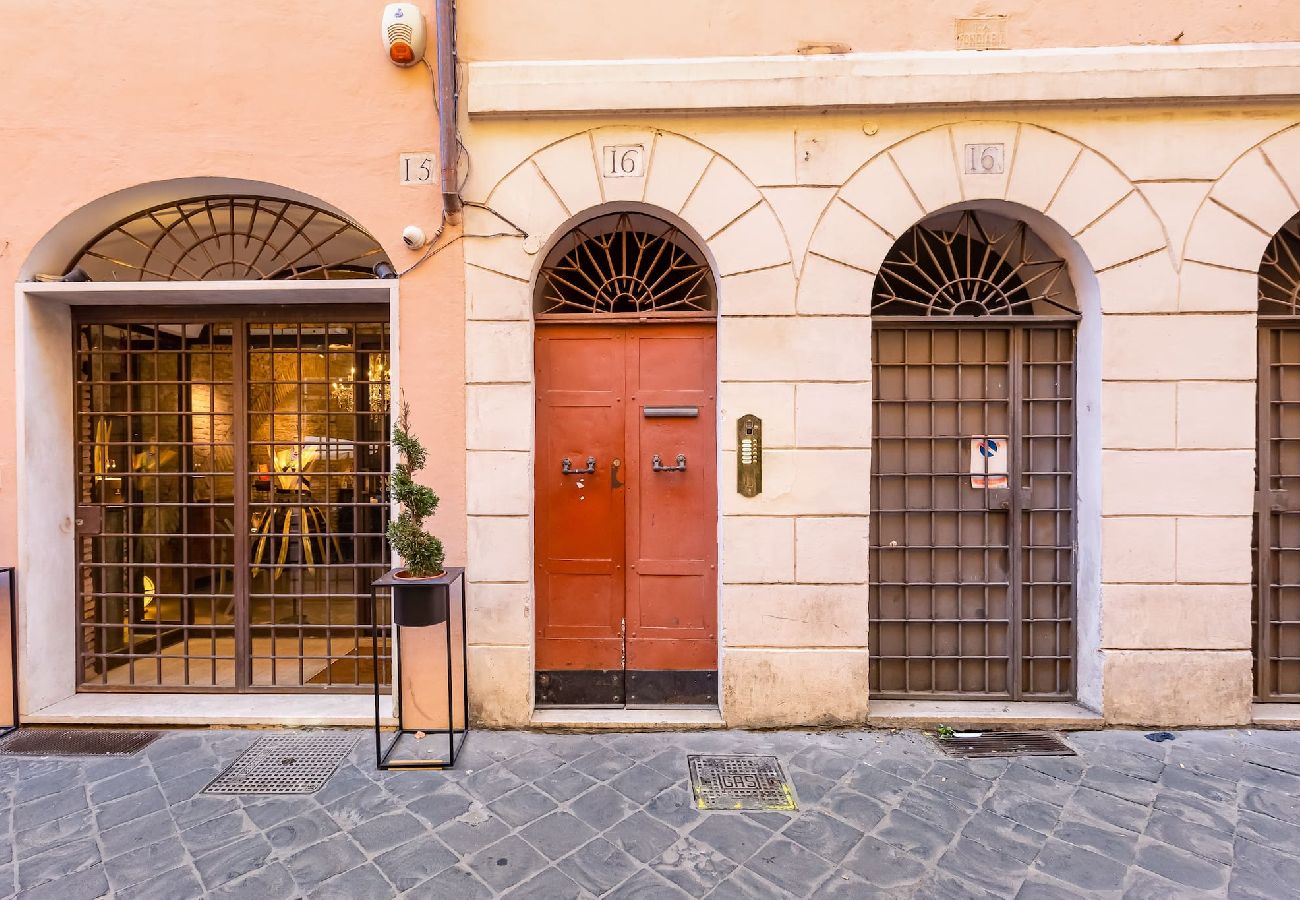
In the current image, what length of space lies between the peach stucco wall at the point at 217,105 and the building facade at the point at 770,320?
3 cm

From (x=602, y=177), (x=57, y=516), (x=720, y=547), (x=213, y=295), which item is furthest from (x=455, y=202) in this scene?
(x=57, y=516)

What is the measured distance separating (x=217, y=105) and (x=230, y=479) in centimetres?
300

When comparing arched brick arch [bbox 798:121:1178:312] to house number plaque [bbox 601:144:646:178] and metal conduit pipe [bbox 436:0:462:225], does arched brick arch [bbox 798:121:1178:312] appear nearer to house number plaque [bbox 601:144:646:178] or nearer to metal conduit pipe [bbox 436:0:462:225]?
house number plaque [bbox 601:144:646:178]

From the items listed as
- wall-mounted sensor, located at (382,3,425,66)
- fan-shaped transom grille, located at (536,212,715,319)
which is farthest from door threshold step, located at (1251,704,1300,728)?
wall-mounted sensor, located at (382,3,425,66)

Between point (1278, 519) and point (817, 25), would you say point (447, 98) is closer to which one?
point (817, 25)

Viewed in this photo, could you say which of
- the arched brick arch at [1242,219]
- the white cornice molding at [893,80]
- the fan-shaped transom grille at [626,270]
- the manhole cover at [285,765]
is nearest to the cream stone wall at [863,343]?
the arched brick arch at [1242,219]

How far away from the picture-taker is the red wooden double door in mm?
4996

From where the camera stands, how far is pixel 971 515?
5066mm

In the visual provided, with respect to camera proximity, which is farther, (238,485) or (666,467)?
(238,485)

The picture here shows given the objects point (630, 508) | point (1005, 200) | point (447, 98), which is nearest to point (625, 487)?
point (630, 508)

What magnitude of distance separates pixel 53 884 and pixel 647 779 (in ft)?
10.5

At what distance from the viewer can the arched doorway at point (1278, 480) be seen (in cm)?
491

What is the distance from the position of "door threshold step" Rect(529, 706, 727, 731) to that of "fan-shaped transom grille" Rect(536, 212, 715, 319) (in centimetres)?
316

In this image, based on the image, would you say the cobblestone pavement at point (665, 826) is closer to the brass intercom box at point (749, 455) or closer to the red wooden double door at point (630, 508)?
the red wooden double door at point (630, 508)
